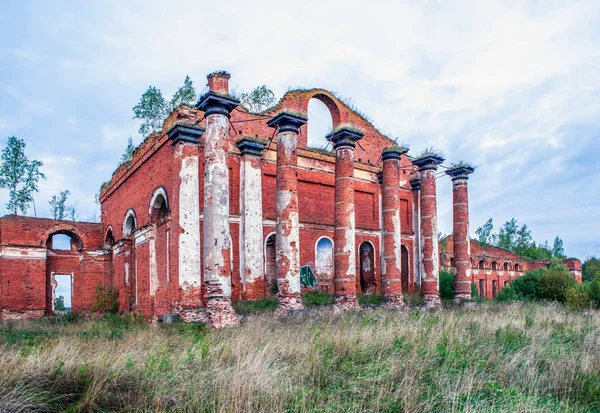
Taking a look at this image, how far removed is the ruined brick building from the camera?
14.4 m

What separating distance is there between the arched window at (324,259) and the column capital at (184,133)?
7.46 metres

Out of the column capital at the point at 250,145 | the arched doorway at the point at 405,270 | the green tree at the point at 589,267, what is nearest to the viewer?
the column capital at the point at 250,145

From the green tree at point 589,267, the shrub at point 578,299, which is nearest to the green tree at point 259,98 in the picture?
the shrub at point 578,299

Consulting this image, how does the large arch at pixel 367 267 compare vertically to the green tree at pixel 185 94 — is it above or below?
below

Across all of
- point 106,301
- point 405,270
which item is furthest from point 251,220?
point 405,270

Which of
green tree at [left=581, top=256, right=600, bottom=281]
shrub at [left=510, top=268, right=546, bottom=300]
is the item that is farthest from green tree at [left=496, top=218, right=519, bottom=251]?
shrub at [left=510, top=268, right=546, bottom=300]

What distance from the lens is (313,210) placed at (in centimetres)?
2078

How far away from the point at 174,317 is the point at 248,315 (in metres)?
2.19

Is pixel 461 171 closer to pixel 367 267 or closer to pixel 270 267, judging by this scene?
pixel 367 267

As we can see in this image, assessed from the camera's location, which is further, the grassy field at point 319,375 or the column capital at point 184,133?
the column capital at point 184,133

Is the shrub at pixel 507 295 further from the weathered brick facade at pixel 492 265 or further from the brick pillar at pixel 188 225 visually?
the brick pillar at pixel 188 225

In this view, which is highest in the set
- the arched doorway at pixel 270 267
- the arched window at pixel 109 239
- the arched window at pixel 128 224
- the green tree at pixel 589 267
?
the arched window at pixel 128 224

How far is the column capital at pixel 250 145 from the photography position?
17.8 meters

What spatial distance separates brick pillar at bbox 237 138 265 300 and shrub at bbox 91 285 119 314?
814cm
